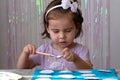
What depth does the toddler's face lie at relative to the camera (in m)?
1.03

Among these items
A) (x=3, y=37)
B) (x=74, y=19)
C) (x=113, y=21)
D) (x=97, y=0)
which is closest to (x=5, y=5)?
(x=3, y=37)

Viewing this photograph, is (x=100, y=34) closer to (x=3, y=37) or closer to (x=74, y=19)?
(x=3, y=37)

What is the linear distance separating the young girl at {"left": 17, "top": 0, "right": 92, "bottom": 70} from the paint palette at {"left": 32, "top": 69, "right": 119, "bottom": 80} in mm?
175

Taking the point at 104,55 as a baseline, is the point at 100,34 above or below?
above

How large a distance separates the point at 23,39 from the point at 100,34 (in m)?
0.51

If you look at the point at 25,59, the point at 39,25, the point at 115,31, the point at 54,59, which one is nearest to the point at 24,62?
the point at 25,59

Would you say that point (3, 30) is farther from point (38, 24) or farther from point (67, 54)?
point (67, 54)

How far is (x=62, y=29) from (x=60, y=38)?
1.3 inches

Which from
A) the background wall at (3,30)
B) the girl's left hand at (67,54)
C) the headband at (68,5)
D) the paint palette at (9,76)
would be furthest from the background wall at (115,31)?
the paint palette at (9,76)

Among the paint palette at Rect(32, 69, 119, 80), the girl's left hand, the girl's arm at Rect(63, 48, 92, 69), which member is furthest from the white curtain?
the paint palette at Rect(32, 69, 119, 80)

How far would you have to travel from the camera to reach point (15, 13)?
1.86 meters

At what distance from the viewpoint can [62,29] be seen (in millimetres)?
1025

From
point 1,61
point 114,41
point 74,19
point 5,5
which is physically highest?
point 5,5

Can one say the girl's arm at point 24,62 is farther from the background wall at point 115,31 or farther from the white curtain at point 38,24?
the background wall at point 115,31
